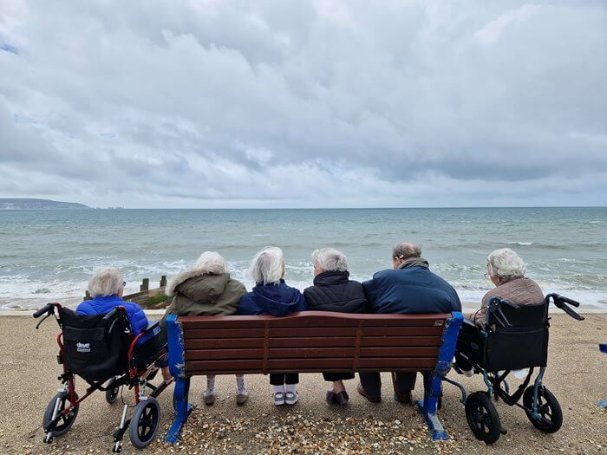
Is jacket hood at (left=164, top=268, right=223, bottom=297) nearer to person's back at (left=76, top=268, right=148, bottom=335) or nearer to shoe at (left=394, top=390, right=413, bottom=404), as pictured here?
person's back at (left=76, top=268, right=148, bottom=335)

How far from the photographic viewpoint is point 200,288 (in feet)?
9.50

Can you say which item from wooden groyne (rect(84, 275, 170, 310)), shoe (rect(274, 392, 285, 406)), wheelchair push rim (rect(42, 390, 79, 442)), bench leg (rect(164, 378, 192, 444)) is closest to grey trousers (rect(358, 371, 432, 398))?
shoe (rect(274, 392, 285, 406))

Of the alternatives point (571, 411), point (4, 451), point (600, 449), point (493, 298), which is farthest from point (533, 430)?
point (4, 451)

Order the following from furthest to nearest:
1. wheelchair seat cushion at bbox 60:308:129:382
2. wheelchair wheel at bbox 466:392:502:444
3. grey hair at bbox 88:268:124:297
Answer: grey hair at bbox 88:268:124:297, wheelchair wheel at bbox 466:392:502:444, wheelchair seat cushion at bbox 60:308:129:382

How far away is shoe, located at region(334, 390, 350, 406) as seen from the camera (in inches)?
139

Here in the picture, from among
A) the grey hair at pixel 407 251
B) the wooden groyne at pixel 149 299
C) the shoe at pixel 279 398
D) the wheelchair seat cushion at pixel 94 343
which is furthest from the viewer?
the wooden groyne at pixel 149 299

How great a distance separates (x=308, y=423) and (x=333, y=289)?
1.23 meters

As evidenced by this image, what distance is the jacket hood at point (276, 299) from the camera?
9.20ft

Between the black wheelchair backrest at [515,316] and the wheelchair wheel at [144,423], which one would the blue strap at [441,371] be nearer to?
the black wheelchair backrest at [515,316]

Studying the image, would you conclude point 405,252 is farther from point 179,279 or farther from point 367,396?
point 179,279

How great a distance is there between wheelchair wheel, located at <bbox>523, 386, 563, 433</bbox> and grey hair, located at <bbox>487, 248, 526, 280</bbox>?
99cm

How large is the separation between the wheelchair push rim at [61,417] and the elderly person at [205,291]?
1.15 m

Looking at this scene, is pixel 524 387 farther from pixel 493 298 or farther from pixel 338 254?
pixel 338 254

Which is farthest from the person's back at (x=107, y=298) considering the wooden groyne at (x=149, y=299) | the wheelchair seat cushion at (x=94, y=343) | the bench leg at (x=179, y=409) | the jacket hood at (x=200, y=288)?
the wooden groyne at (x=149, y=299)
